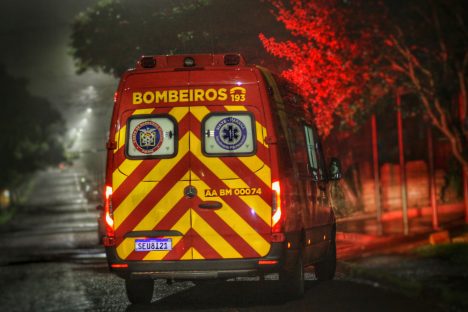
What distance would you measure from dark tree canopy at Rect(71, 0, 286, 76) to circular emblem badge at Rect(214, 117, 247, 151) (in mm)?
9215

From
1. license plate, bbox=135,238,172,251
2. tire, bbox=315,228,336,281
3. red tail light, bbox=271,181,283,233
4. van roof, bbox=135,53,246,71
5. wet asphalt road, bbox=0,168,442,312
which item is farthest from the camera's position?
tire, bbox=315,228,336,281

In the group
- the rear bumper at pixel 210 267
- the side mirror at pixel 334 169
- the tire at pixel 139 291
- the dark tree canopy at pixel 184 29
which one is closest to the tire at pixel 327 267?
the side mirror at pixel 334 169

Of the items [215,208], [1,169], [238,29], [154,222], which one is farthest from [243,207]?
[1,169]

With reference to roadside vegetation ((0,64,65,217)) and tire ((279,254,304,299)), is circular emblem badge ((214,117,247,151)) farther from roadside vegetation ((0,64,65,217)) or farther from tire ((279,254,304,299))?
roadside vegetation ((0,64,65,217))

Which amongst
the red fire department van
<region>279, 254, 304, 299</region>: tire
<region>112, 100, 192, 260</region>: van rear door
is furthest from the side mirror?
<region>112, 100, 192, 260</region>: van rear door

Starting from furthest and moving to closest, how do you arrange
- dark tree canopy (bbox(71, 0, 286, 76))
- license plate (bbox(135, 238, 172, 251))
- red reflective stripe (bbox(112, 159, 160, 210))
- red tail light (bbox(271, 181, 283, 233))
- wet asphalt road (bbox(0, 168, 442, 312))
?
dark tree canopy (bbox(71, 0, 286, 76)) < wet asphalt road (bbox(0, 168, 442, 312)) < red reflective stripe (bbox(112, 159, 160, 210)) < license plate (bbox(135, 238, 172, 251)) < red tail light (bbox(271, 181, 283, 233))

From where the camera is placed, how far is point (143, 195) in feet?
31.4

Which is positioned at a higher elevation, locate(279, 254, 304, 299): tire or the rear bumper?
the rear bumper

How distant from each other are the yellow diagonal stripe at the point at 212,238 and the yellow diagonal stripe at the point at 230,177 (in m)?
0.47

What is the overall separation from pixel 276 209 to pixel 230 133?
3.18ft

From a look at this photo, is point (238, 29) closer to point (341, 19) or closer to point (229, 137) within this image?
point (341, 19)

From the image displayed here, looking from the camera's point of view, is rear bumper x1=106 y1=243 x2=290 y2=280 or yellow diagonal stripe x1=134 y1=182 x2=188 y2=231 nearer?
rear bumper x1=106 y1=243 x2=290 y2=280

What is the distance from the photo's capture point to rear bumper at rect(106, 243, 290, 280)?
9.41m

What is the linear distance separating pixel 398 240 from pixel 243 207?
398 inches
